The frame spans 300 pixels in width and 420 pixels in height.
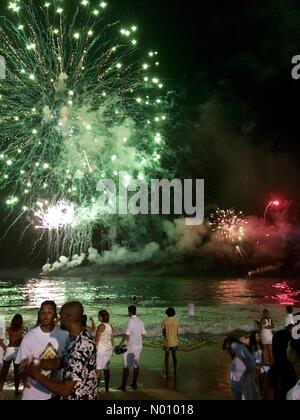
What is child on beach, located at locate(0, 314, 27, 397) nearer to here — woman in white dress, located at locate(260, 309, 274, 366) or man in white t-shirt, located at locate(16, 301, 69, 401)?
man in white t-shirt, located at locate(16, 301, 69, 401)

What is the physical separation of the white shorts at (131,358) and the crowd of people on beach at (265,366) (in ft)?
8.48

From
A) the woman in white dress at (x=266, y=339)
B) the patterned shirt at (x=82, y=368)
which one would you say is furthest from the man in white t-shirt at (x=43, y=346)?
the woman in white dress at (x=266, y=339)

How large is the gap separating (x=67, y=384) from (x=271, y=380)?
188 cm

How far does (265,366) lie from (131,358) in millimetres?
2807

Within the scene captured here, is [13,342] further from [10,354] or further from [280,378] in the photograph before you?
[280,378]

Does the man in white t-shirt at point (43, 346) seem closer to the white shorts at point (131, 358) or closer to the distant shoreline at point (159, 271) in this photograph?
the white shorts at point (131, 358)

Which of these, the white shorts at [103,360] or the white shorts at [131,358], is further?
the white shorts at [131,358]

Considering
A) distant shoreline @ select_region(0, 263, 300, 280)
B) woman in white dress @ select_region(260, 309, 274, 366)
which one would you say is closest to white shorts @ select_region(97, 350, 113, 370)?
woman in white dress @ select_region(260, 309, 274, 366)

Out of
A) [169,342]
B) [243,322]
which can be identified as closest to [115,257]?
[243,322]

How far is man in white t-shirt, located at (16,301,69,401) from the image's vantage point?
4.51 m

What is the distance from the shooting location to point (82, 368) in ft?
13.1

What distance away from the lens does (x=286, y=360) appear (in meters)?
4.09

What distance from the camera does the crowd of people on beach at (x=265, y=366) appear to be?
4.05 m
